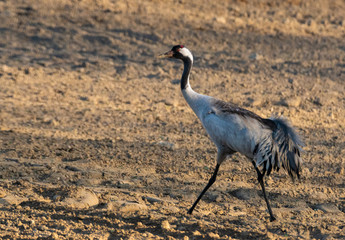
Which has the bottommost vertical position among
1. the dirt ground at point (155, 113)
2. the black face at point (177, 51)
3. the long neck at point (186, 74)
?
the dirt ground at point (155, 113)

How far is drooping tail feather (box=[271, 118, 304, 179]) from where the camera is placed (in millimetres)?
5805

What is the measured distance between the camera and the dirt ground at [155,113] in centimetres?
566

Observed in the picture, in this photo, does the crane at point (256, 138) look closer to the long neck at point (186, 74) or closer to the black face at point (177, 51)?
the long neck at point (186, 74)

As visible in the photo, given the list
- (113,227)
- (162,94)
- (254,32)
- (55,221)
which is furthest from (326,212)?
(254,32)

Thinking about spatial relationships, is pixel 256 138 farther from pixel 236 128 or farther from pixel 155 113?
pixel 155 113

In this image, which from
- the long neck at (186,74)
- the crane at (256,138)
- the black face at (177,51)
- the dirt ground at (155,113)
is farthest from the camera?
the black face at (177,51)

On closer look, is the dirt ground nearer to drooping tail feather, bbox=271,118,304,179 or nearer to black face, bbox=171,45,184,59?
drooping tail feather, bbox=271,118,304,179

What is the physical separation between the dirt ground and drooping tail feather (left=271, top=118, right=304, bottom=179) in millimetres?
562

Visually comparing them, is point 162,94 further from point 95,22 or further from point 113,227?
point 113,227

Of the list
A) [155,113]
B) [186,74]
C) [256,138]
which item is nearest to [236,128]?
[256,138]

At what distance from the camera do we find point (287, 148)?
230 inches

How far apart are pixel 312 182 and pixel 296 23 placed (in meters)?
7.21

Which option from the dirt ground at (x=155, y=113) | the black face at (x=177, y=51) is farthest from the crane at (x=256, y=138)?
the black face at (x=177, y=51)

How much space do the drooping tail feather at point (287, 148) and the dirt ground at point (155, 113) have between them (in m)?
0.56
